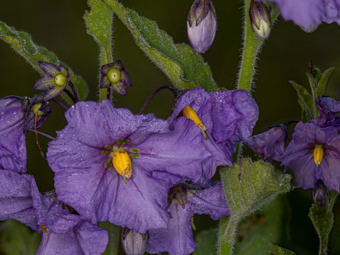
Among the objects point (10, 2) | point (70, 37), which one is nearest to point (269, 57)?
point (70, 37)

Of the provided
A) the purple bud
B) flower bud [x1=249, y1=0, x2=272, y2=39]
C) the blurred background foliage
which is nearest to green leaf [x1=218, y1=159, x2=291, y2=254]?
the purple bud

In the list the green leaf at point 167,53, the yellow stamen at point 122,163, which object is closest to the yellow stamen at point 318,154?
the green leaf at point 167,53

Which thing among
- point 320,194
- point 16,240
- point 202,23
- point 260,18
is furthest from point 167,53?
point 16,240

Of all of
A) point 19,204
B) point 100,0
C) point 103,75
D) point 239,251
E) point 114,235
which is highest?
point 100,0

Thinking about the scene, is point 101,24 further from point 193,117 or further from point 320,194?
point 320,194

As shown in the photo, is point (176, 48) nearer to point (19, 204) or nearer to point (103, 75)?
point (103, 75)

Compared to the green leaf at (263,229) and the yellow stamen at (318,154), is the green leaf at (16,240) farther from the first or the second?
the yellow stamen at (318,154)
